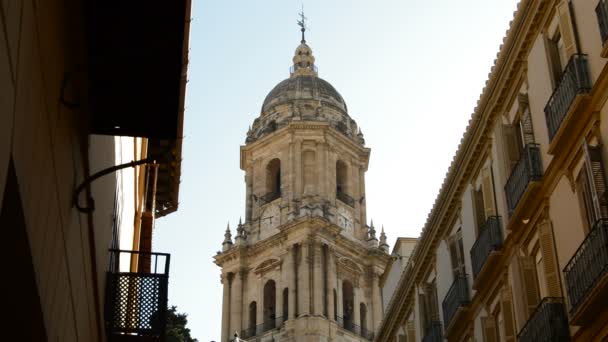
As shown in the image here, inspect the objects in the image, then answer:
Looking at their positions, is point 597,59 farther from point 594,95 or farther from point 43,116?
point 43,116

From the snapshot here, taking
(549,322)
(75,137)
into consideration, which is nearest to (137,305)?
(75,137)

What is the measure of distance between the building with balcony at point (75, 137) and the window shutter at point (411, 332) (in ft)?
49.1

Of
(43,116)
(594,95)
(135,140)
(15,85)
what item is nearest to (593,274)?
(594,95)

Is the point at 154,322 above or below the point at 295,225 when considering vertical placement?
below

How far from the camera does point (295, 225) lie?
60656mm

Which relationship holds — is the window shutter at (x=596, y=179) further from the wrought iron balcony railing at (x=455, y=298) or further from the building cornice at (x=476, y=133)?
the wrought iron balcony railing at (x=455, y=298)

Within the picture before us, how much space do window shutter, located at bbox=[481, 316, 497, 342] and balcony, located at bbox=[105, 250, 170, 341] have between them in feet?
29.7

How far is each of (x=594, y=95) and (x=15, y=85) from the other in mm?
10915

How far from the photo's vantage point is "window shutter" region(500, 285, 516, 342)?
1925 centimetres

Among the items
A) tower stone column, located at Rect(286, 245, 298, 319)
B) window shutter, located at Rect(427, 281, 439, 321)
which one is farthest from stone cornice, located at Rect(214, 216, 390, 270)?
window shutter, located at Rect(427, 281, 439, 321)

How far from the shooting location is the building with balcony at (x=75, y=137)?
6.72 m

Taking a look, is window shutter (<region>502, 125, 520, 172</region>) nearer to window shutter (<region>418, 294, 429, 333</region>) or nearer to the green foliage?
window shutter (<region>418, 294, 429, 333</region>)

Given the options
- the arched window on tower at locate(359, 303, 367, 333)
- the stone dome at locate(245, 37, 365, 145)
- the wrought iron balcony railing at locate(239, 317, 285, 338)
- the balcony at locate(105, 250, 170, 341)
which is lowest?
the balcony at locate(105, 250, 170, 341)

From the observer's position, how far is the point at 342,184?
67.4 m
